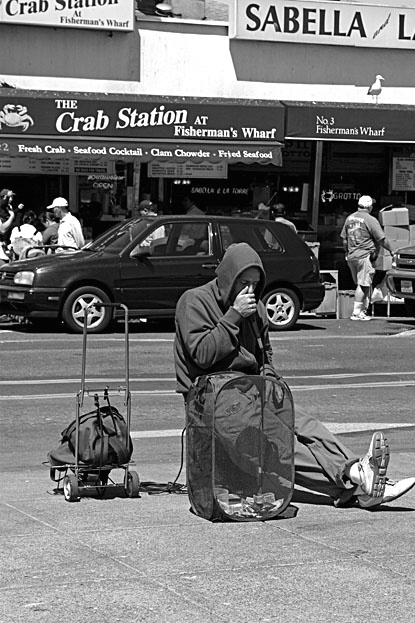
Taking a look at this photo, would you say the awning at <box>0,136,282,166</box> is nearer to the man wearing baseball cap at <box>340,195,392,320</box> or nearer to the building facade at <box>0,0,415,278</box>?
the building facade at <box>0,0,415,278</box>

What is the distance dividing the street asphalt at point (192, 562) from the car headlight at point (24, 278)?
32.2 ft

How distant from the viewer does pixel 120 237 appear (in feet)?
57.9

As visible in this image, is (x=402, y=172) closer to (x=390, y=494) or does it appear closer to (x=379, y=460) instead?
(x=390, y=494)

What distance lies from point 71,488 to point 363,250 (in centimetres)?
1363

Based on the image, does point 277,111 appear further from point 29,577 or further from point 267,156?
point 29,577

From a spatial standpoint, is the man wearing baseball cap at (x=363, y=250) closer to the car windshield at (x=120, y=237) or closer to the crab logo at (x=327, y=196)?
the car windshield at (x=120, y=237)

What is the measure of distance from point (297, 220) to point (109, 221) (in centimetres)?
371

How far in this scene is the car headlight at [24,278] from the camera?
17031 mm

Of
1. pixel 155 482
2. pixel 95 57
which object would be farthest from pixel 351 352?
pixel 95 57

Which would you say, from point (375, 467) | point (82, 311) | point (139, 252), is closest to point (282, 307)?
point (139, 252)

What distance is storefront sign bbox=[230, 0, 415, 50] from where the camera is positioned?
2353 centimetres

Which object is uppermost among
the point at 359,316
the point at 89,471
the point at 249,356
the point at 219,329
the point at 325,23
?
the point at 325,23

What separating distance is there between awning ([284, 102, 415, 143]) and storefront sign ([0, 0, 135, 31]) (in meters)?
3.54

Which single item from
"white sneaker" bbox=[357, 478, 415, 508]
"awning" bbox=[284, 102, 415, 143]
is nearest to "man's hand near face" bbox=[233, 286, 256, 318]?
"white sneaker" bbox=[357, 478, 415, 508]
